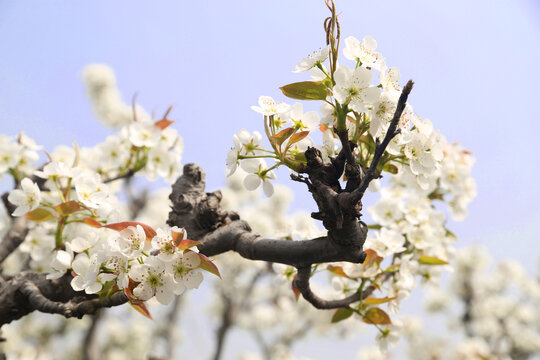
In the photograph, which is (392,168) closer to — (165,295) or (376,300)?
(376,300)

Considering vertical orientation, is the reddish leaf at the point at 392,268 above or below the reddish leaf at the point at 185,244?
above

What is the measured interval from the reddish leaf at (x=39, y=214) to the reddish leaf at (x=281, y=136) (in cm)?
82

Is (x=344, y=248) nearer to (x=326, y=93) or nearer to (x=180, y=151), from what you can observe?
(x=326, y=93)

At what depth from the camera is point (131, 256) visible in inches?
37.2

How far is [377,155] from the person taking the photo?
775 millimetres

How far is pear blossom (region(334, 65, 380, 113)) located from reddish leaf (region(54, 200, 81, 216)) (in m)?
0.91

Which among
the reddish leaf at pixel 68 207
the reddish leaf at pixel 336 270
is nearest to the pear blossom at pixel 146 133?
the reddish leaf at pixel 68 207

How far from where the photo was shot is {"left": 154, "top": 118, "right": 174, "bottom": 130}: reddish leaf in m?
1.89

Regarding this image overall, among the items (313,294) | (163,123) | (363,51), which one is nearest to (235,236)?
(313,294)

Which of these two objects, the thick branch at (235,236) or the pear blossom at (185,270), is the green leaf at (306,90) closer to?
the thick branch at (235,236)

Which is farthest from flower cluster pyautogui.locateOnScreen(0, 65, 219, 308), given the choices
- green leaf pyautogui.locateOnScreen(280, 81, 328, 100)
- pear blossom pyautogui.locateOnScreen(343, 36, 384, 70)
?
pear blossom pyautogui.locateOnScreen(343, 36, 384, 70)

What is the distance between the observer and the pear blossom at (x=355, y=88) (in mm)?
858

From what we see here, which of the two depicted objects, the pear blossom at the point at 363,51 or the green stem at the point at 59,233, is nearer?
the pear blossom at the point at 363,51

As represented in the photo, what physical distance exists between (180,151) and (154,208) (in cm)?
550
